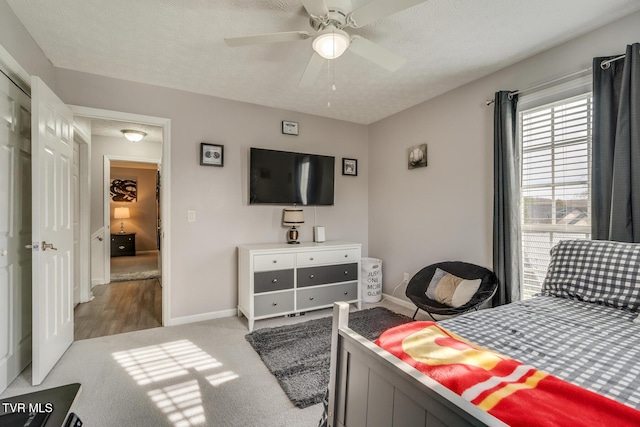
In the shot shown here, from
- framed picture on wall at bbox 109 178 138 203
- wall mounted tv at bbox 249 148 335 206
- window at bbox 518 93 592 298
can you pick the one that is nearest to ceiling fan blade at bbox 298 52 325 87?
wall mounted tv at bbox 249 148 335 206

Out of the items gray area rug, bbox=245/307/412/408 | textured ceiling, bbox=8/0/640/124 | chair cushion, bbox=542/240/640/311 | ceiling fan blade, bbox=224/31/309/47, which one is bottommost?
gray area rug, bbox=245/307/412/408

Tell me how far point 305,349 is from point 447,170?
2274 mm

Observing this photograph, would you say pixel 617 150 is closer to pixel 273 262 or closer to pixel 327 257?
pixel 327 257

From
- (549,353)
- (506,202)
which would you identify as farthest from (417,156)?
(549,353)

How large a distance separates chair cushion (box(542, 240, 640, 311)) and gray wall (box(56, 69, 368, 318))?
2.63 m

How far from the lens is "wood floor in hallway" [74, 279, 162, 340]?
3.10 metres

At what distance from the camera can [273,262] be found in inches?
125

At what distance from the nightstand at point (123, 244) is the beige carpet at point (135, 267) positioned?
0.20m

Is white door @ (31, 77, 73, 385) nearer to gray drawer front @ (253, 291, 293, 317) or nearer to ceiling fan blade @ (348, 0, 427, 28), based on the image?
gray drawer front @ (253, 291, 293, 317)

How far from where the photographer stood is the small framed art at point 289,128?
3.78m

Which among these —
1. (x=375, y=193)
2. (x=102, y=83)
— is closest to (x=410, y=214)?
(x=375, y=193)

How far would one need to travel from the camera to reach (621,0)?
1861 mm

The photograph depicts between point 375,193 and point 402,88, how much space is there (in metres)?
1.51

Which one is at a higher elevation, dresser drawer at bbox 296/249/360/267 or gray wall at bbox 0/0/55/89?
gray wall at bbox 0/0/55/89
